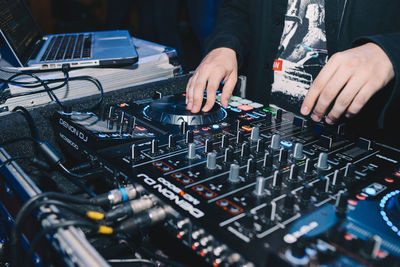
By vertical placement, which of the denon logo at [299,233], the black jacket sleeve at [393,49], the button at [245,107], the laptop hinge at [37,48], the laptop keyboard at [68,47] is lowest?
the denon logo at [299,233]

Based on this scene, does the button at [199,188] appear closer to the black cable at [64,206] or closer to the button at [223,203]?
the button at [223,203]

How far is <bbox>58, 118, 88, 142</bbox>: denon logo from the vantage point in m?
0.84

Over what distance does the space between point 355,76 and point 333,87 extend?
0.05m

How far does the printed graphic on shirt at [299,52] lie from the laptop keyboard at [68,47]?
31.7 inches

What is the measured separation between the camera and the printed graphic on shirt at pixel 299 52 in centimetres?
129

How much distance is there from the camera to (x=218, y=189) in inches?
25.1

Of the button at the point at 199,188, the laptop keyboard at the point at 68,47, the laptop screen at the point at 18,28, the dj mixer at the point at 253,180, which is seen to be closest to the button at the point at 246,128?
the dj mixer at the point at 253,180

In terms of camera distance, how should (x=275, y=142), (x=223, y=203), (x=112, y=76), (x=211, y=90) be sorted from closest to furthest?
1. (x=223, y=203)
2. (x=275, y=142)
3. (x=211, y=90)
4. (x=112, y=76)

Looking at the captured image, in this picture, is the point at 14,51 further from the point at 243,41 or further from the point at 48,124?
the point at 243,41

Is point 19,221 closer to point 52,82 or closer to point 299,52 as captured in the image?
point 52,82

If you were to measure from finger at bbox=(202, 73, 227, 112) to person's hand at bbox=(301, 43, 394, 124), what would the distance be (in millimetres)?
321

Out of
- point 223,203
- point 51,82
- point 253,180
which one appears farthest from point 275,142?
point 51,82

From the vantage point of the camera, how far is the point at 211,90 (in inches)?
40.8

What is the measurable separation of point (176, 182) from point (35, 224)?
0.85 ft
